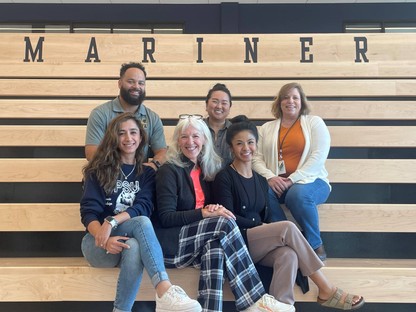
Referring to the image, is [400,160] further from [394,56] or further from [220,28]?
[220,28]

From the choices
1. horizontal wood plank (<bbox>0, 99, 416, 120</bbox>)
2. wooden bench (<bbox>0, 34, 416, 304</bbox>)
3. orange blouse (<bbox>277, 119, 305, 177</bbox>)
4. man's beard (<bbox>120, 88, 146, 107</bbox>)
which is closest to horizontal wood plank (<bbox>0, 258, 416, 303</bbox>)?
wooden bench (<bbox>0, 34, 416, 304</bbox>)

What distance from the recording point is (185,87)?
352 cm

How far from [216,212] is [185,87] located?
5.89 ft

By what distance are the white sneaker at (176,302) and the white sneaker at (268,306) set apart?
24 centimetres

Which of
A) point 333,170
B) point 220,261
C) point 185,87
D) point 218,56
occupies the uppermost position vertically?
point 218,56

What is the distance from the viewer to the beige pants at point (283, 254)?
1.84m

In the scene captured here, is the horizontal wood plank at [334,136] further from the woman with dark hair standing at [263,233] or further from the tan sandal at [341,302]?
the tan sandal at [341,302]

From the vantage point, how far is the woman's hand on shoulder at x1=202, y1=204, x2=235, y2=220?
1917 mm

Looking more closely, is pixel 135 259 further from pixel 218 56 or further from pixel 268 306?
pixel 218 56

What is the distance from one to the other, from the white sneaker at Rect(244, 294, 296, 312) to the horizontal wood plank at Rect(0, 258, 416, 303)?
0.67ft

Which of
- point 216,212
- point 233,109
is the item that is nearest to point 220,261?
point 216,212

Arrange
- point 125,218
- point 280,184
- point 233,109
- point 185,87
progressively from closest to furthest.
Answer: point 125,218 → point 280,184 → point 233,109 → point 185,87

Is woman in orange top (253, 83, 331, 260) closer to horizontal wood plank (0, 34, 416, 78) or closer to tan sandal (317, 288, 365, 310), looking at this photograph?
tan sandal (317, 288, 365, 310)

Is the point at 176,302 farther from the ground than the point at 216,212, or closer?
closer
